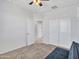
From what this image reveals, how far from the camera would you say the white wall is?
4.15 m

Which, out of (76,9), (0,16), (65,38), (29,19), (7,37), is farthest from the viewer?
(29,19)

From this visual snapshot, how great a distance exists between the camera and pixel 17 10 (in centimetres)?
493

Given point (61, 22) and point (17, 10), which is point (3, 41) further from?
point (61, 22)

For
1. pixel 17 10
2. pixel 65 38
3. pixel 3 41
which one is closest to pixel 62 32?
pixel 65 38

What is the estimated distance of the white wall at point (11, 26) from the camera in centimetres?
415

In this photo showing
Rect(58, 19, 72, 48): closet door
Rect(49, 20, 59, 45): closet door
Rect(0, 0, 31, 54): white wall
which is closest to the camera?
Rect(0, 0, 31, 54): white wall

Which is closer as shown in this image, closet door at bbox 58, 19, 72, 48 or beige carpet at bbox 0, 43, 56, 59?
beige carpet at bbox 0, 43, 56, 59

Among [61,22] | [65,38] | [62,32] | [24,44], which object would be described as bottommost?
[24,44]

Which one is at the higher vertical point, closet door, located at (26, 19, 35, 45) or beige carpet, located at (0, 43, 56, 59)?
closet door, located at (26, 19, 35, 45)

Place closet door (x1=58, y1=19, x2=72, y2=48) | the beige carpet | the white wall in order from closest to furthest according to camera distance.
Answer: the beige carpet → the white wall → closet door (x1=58, y1=19, x2=72, y2=48)

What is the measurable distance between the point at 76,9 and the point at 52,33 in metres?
2.20

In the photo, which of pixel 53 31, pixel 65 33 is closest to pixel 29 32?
pixel 53 31

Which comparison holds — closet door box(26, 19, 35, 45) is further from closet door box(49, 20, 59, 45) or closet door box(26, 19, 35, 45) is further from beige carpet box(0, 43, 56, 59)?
beige carpet box(0, 43, 56, 59)

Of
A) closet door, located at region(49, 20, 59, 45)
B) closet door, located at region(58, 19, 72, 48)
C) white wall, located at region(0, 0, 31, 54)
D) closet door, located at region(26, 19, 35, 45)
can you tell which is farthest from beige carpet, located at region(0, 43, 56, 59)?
closet door, located at region(26, 19, 35, 45)
